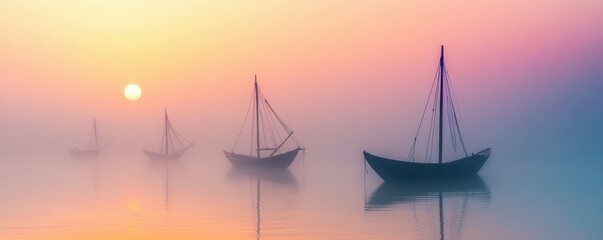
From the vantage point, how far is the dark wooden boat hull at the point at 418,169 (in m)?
48.3

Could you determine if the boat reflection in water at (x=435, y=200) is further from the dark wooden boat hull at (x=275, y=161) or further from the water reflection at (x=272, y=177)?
the dark wooden boat hull at (x=275, y=161)

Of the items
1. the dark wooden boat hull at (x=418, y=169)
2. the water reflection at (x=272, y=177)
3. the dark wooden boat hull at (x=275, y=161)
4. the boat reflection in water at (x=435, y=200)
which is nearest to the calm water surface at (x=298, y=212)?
the boat reflection in water at (x=435, y=200)

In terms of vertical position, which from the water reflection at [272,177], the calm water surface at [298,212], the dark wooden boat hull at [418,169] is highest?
the dark wooden boat hull at [418,169]

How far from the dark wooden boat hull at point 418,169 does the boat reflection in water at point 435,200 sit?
531 mm

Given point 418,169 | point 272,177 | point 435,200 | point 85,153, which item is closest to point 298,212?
point 435,200

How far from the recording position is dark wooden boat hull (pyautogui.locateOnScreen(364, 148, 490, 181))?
159ft

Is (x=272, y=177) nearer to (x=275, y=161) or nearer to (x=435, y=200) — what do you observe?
(x=275, y=161)

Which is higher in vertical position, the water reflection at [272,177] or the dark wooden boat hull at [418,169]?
the dark wooden boat hull at [418,169]

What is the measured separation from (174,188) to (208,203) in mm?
11797

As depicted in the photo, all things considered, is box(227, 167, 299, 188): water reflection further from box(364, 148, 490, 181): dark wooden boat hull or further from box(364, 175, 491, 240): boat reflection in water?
box(364, 175, 491, 240): boat reflection in water

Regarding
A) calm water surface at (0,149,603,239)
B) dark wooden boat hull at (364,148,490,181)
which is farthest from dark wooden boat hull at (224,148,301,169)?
calm water surface at (0,149,603,239)

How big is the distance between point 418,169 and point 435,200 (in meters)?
13.0

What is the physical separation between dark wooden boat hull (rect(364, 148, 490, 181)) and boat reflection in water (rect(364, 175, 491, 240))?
0.53 metres

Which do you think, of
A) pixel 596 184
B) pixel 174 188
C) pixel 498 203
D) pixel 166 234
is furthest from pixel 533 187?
pixel 166 234
